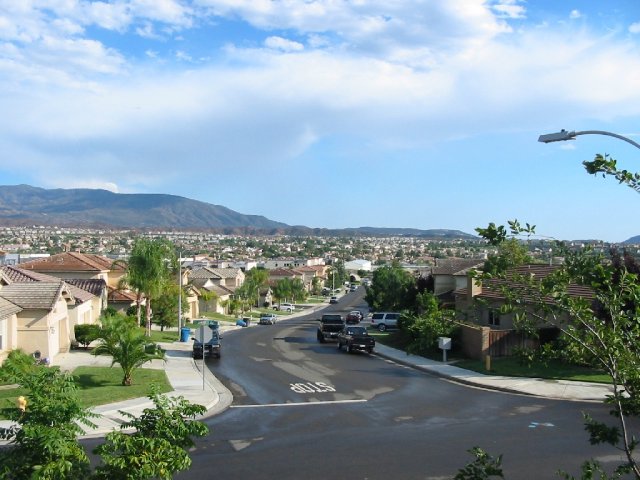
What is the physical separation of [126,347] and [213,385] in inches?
147

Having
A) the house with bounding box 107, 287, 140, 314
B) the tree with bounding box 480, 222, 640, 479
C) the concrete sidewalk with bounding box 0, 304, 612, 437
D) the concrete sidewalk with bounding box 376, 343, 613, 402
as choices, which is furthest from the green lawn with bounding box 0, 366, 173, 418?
the house with bounding box 107, 287, 140, 314

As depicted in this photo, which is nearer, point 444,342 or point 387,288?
point 444,342

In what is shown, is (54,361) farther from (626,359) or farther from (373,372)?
(626,359)

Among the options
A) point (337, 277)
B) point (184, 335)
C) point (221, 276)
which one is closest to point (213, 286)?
point (221, 276)

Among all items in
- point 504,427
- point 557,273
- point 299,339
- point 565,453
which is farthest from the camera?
point 299,339

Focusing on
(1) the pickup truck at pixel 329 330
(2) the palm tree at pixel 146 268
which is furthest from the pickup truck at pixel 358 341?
(2) the palm tree at pixel 146 268

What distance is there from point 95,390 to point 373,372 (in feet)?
40.0

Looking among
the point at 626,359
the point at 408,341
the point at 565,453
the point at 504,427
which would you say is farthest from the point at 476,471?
the point at 408,341

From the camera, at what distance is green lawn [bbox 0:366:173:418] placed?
848 inches

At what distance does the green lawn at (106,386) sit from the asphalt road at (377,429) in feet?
9.94

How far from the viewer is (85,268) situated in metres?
50.5

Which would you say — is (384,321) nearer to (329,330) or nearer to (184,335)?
(329,330)

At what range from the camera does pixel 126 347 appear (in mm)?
25141

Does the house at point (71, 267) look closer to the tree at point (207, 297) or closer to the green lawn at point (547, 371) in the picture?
the tree at point (207, 297)
